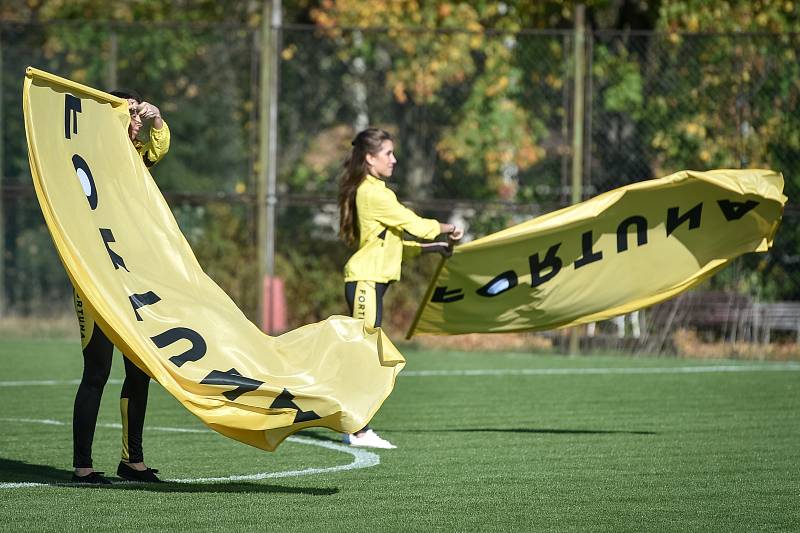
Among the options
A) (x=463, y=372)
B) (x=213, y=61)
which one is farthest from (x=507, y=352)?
(x=213, y=61)

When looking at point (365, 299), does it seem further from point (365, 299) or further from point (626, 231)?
point (626, 231)

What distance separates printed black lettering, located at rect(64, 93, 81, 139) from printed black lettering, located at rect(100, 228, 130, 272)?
1.77ft

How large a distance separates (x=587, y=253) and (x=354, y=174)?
176cm

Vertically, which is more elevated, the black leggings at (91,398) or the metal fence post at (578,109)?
the metal fence post at (578,109)

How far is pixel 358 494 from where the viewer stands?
24.8 ft

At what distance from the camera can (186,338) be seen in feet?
24.5

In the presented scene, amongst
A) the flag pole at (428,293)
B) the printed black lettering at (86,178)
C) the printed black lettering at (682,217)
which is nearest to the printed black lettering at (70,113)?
the printed black lettering at (86,178)

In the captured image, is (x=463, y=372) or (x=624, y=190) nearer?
(x=624, y=190)

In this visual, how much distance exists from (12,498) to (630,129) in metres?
13.2

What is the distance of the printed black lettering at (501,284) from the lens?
10.4m

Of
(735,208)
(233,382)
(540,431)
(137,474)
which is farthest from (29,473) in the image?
(735,208)

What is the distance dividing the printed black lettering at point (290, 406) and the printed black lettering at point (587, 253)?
351 cm

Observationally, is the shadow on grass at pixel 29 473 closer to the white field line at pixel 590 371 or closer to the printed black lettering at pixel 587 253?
the printed black lettering at pixel 587 253

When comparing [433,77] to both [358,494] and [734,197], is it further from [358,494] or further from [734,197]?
[358,494]
